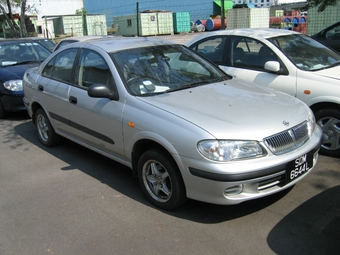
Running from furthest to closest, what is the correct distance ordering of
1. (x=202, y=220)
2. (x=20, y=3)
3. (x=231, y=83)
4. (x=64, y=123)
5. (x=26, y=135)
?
1. (x=20, y=3)
2. (x=26, y=135)
3. (x=64, y=123)
4. (x=231, y=83)
5. (x=202, y=220)

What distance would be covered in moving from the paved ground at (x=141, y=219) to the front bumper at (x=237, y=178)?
13.0 inches

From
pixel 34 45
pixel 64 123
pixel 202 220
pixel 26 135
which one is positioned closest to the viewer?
pixel 202 220

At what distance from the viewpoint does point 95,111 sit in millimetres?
4562

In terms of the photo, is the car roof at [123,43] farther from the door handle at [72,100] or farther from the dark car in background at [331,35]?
the dark car in background at [331,35]

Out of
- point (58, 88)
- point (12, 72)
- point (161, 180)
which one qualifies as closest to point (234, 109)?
point (161, 180)

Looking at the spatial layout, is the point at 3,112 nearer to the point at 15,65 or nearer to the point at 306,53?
the point at 15,65

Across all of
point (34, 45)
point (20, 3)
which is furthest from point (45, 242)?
point (20, 3)

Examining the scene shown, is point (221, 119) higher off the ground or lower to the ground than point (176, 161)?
higher

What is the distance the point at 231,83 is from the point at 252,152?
1.56m

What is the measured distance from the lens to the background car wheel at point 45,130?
5881 mm

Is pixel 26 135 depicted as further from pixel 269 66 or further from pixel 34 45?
pixel 269 66

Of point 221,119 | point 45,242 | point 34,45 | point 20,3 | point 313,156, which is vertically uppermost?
point 20,3

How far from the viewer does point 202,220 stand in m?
3.78

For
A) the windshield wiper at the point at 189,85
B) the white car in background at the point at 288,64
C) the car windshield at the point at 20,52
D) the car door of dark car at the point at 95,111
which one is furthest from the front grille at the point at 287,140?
the car windshield at the point at 20,52
